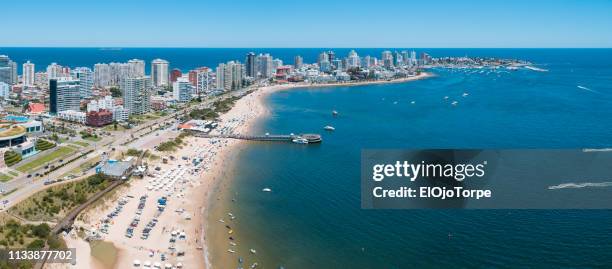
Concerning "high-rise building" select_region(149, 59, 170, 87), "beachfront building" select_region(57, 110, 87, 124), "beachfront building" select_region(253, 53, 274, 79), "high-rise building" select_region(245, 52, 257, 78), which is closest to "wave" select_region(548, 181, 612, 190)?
"beachfront building" select_region(57, 110, 87, 124)

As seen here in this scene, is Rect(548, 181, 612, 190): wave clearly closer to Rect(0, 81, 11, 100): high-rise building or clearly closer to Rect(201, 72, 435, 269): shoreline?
Rect(201, 72, 435, 269): shoreline

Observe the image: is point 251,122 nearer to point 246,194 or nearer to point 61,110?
point 61,110

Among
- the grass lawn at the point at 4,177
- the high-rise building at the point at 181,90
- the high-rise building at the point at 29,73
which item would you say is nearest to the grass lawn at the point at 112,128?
the grass lawn at the point at 4,177

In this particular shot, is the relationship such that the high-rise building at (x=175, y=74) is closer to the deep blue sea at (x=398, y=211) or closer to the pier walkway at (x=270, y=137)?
the deep blue sea at (x=398, y=211)

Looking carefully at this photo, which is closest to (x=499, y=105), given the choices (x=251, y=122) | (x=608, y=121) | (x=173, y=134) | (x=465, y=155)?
(x=608, y=121)

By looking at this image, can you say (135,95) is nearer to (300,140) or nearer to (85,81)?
(85,81)

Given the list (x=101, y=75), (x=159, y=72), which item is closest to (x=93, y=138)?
(x=101, y=75)

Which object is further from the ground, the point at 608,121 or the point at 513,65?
the point at 513,65
